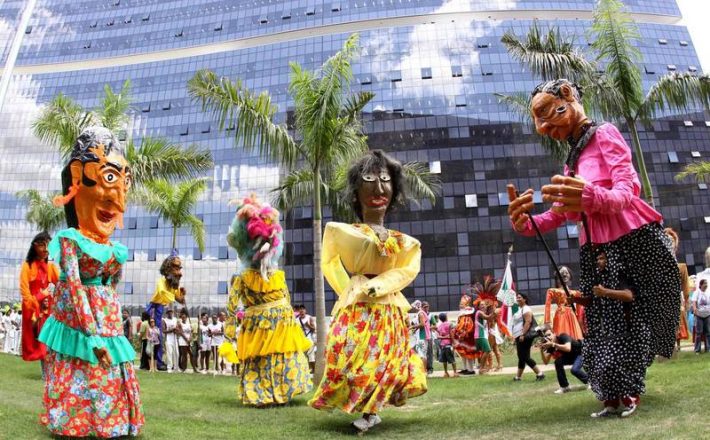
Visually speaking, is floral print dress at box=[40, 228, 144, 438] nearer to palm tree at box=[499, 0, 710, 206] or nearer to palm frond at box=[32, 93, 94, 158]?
palm frond at box=[32, 93, 94, 158]

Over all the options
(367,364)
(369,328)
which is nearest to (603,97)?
(369,328)

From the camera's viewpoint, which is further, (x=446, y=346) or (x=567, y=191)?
(x=446, y=346)

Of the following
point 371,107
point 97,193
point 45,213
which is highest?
point 371,107

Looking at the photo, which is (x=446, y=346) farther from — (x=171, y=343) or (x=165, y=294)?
(x=171, y=343)

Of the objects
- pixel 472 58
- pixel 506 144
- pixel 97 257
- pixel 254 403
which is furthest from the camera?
pixel 472 58

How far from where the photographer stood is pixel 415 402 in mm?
7129

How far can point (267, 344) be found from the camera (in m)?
7.16

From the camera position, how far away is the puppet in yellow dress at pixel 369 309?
491 cm

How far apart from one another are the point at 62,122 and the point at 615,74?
10559mm

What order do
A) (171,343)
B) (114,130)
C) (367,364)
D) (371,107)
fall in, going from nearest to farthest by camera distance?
(367,364)
(114,130)
(171,343)
(371,107)

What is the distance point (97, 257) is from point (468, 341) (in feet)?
27.7

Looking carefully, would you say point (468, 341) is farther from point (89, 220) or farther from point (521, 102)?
point (89, 220)

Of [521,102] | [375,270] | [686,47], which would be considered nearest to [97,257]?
[375,270]

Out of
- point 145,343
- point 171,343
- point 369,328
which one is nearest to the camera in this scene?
point 369,328
